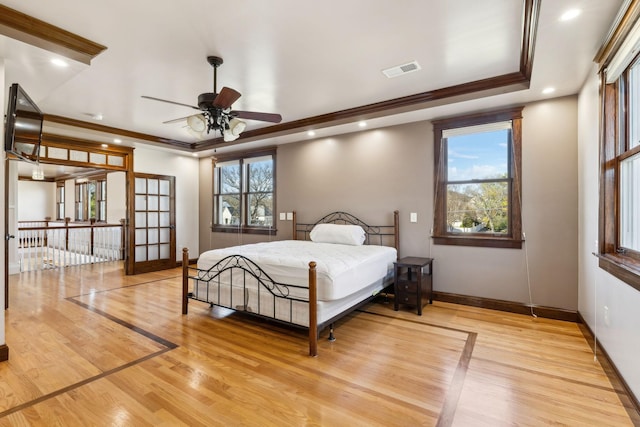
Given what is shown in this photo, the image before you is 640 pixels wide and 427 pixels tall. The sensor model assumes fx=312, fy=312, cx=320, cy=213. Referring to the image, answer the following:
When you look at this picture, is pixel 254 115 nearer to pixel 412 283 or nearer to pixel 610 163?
pixel 412 283

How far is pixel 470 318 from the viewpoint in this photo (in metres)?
3.60

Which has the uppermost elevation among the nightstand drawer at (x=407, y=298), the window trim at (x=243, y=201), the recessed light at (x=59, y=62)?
the recessed light at (x=59, y=62)

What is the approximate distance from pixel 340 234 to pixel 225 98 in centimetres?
260

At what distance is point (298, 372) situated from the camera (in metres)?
2.42

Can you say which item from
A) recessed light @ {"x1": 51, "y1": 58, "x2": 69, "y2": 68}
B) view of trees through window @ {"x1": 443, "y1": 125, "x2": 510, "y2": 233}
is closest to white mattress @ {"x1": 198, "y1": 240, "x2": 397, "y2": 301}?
view of trees through window @ {"x1": 443, "y1": 125, "x2": 510, "y2": 233}

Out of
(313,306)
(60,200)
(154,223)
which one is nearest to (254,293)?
(313,306)

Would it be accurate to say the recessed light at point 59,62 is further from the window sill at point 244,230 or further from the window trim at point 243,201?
the window sill at point 244,230

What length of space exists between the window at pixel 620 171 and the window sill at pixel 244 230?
4656mm

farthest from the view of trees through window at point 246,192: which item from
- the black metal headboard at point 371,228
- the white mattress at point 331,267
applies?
the white mattress at point 331,267

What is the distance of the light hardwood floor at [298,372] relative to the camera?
1.92 m

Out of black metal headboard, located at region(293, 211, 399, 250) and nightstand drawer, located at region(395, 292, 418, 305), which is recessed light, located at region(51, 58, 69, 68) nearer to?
black metal headboard, located at region(293, 211, 399, 250)

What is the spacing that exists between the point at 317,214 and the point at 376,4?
11.7ft

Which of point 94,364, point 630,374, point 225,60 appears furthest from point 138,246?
point 630,374

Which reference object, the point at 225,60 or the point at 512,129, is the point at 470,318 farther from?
the point at 225,60
